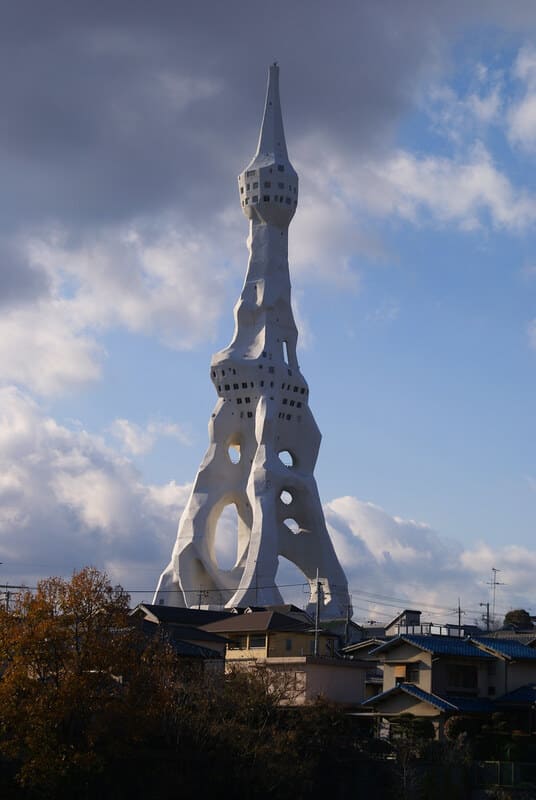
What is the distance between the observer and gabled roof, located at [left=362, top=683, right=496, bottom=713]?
46.5m

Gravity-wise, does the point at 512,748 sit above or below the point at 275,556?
below

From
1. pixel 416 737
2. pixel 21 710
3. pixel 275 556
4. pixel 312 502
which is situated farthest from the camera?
pixel 312 502

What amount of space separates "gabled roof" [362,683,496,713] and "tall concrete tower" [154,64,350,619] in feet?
112

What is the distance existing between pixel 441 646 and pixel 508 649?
2781 mm

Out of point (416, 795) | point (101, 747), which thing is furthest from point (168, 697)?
point (416, 795)

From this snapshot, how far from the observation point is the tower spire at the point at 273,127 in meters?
89.2

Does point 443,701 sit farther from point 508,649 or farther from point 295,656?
point 295,656

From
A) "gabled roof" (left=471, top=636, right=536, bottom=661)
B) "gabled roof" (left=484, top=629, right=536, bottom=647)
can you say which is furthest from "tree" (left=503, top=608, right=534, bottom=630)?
"gabled roof" (left=471, top=636, right=536, bottom=661)

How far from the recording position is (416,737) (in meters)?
45.4

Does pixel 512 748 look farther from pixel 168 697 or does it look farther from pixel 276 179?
pixel 276 179

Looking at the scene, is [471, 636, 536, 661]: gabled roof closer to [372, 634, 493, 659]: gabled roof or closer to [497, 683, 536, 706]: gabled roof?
[372, 634, 493, 659]: gabled roof

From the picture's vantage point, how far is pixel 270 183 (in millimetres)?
87438

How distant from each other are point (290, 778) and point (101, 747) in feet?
19.6

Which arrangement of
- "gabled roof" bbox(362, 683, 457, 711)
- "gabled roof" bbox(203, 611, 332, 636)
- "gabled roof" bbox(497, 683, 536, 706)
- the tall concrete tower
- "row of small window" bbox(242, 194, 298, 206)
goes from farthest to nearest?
1. "row of small window" bbox(242, 194, 298, 206)
2. the tall concrete tower
3. "gabled roof" bbox(203, 611, 332, 636)
4. "gabled roof" bbox(497, 683, 536, 706)
5. "gabled roof" bbox(362, 683, 457, 711)
